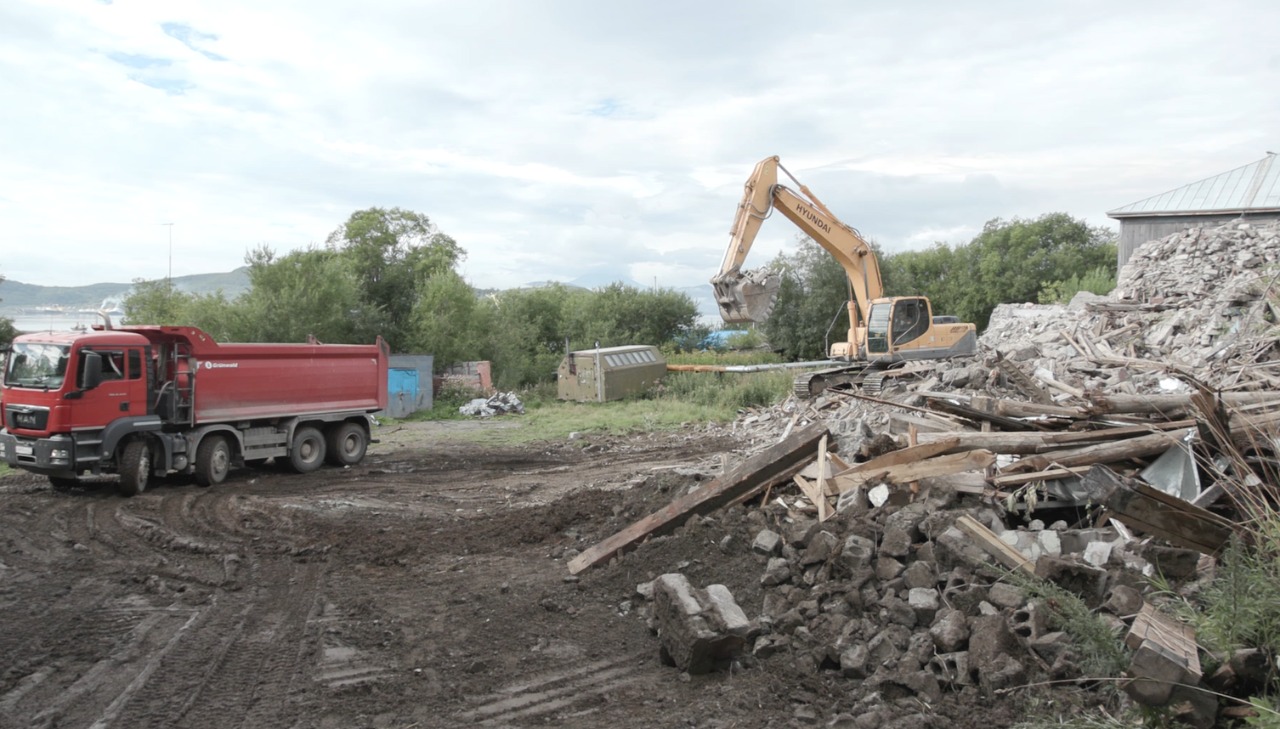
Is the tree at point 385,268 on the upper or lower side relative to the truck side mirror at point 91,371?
upper

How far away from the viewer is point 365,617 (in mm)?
6828

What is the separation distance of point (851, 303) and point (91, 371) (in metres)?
14.3

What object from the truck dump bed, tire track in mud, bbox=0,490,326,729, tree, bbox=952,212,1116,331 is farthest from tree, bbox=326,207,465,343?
tree, bbox=952,212,1116,331

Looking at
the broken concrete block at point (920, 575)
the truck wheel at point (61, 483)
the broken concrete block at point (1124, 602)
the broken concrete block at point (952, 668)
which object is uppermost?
the broken concrete block at point (1124, 602)

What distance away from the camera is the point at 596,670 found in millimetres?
5656

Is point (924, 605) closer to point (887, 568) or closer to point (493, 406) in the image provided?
point (887, 568)

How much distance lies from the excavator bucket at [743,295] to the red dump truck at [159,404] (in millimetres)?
7173

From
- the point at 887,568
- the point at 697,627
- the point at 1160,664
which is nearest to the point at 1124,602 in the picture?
the point at 1160,664

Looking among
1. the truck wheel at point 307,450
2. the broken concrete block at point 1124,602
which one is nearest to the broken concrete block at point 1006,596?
the broken concrete block at point 1124,602

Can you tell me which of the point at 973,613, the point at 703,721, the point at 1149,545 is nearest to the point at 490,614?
the point at 703,721

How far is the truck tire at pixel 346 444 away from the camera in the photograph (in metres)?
15.3

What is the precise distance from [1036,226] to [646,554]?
53.7 meters

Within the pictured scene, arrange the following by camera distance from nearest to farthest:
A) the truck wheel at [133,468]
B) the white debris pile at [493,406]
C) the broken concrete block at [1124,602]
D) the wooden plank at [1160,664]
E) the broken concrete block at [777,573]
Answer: the wooden plank at [1160,664], the broken concrete block at [1124,602], the broken concrete block at [777,573], the truck wheel at [133,468], the white debris pile at [493,406]

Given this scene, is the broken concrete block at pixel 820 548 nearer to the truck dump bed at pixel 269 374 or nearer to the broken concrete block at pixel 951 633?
the broken concrete block at pixel 951 633
